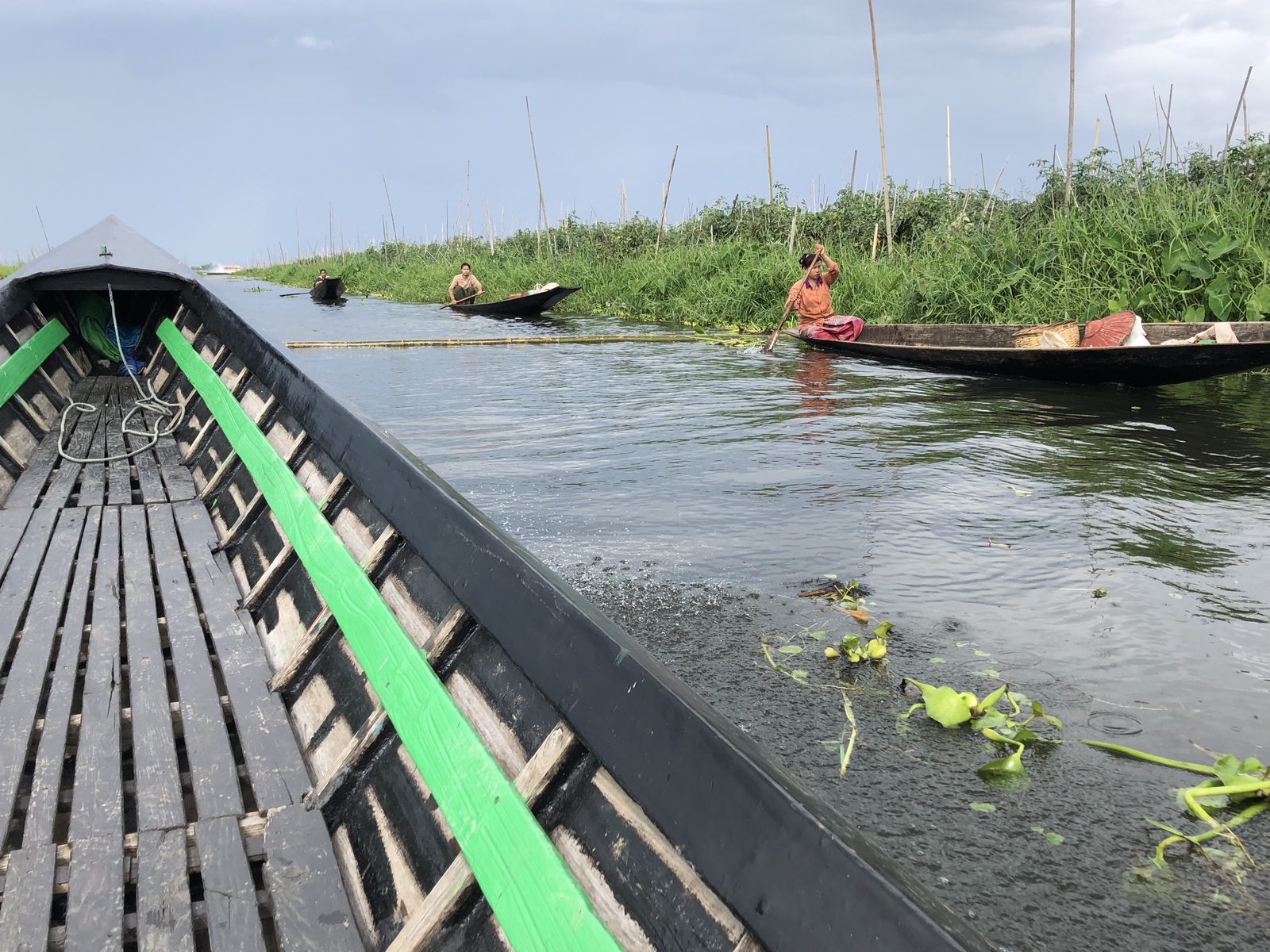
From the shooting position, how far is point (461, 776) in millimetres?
1475

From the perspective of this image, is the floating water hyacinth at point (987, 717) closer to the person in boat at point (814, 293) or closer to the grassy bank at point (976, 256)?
the grassy bank at point (976, 256)

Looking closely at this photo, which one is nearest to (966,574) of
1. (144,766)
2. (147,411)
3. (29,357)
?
(144,766)

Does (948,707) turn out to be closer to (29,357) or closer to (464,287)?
(29,357)

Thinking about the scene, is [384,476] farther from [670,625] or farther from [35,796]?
[670,625]

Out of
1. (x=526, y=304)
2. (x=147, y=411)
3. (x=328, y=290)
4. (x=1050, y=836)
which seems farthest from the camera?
(x=328, y=290)

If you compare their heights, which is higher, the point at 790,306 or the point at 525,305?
the point at 525,305

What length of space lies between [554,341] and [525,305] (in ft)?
12.2

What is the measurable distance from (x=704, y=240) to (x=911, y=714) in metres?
18.4

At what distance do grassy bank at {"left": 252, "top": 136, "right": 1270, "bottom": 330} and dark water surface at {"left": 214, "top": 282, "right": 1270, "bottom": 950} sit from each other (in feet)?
4.14

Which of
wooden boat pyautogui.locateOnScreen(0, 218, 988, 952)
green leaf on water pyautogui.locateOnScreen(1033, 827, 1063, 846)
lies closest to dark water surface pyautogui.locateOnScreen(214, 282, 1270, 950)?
green leaf on water pyautogui.locateOnScreen(1033, 827, 1063, 846)

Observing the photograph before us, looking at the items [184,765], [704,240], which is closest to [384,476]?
[184,765]

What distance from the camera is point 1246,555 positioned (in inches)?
156

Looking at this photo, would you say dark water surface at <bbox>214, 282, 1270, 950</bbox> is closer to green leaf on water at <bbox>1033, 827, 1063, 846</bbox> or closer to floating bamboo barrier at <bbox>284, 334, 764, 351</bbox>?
green leaf on water at <bbox>1033, 827, 1063, 846</bbox>

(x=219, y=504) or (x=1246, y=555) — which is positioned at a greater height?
(x=219, y=504)
